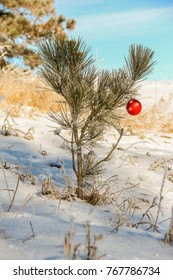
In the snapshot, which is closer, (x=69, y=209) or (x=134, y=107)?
(x=69, y=209)

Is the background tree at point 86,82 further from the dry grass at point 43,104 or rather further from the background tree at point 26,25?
the background tree at point 26,25

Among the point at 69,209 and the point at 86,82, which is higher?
the point at 86,82

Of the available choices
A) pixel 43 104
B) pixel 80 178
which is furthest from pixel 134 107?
pixel 43 104

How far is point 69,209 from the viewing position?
2.23 m

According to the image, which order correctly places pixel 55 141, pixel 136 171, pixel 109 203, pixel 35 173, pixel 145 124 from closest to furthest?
pixel 109 203
pixel 35 173
pixel 136 171
pixel 55 141
pixel 145 124

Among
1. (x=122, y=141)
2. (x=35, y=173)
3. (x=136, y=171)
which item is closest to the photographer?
(x=35, y=173)

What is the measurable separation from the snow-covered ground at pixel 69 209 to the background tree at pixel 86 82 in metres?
0.32

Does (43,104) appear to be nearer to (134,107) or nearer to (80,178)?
(80,178)

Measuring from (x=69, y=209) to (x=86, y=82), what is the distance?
72 cm
